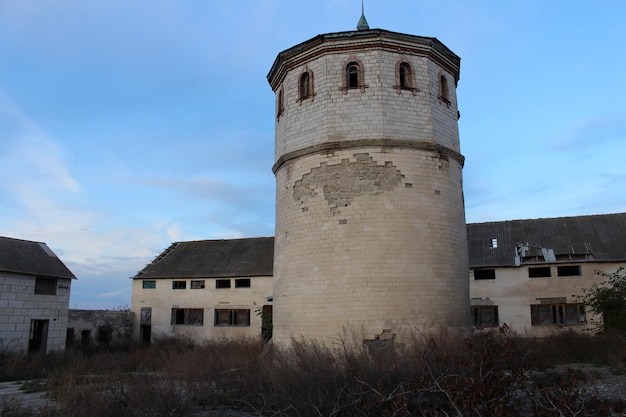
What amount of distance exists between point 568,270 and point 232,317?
1720cm

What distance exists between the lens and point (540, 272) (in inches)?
923

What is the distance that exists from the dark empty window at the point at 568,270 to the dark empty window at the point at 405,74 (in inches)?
608

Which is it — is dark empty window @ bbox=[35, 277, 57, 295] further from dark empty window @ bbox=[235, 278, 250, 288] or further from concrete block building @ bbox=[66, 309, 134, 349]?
dark empty window @ bbox=[235, 278, 250, 288]

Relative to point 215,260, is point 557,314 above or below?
below

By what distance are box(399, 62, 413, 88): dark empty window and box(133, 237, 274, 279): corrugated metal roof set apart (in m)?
15.8

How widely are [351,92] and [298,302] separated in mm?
5261

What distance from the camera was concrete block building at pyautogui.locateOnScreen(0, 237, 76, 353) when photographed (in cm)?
1867

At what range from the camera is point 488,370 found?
277 inches

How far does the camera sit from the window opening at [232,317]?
87.5 ft

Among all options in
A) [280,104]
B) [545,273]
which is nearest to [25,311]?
[280,104]

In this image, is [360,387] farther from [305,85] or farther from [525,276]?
[525,276]

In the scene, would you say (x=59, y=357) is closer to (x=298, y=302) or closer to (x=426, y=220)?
(x=298, y=302)

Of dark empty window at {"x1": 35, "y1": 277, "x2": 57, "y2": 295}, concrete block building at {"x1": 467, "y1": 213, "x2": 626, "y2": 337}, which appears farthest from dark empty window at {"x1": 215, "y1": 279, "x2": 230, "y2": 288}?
concrete block building at {"x1": 467, "y1": 213, "x2": 626, "y2": 337}

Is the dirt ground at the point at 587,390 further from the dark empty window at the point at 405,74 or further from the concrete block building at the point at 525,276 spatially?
the concrete block building at the point at 525,276
